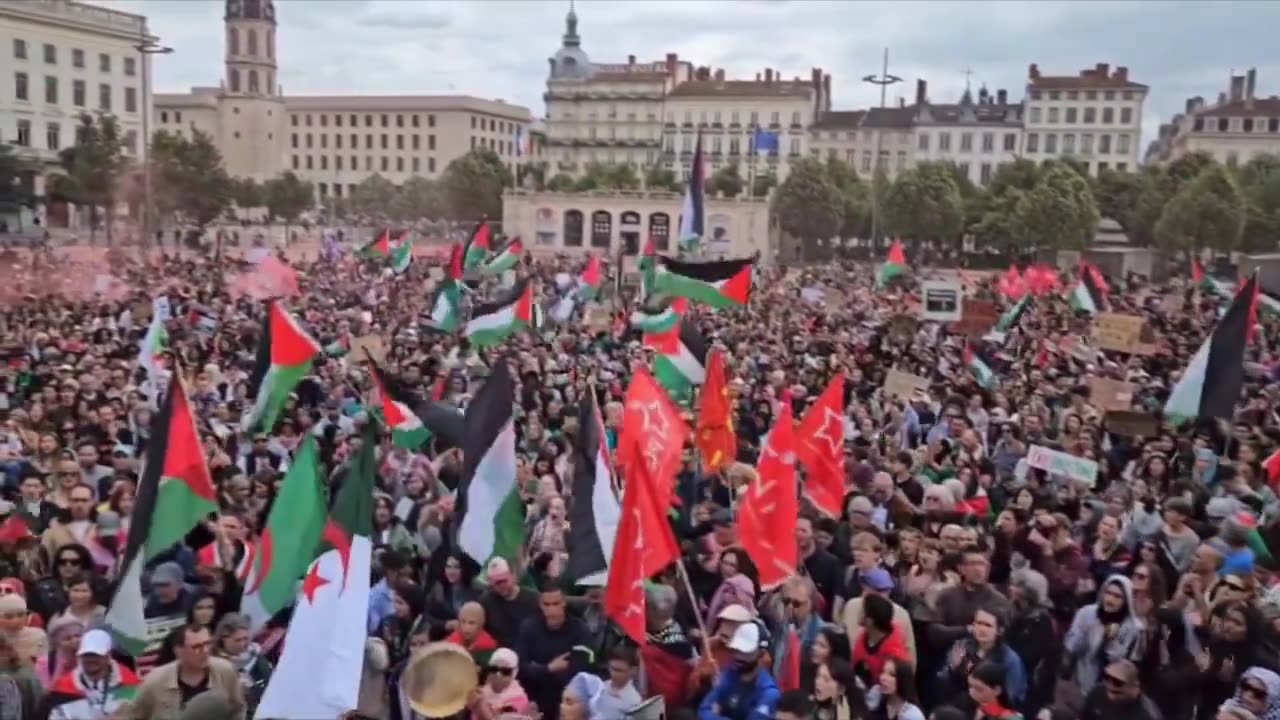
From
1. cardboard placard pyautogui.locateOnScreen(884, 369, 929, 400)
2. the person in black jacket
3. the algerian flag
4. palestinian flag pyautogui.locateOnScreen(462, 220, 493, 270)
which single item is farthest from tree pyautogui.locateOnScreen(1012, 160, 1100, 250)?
the algerian flag

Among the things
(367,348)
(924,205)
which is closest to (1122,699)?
(367,348)

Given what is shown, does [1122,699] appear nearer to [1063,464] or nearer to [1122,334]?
[1063,464]

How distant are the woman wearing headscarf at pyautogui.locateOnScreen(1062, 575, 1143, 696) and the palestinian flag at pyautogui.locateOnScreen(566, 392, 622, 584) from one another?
→ 8.02 ft

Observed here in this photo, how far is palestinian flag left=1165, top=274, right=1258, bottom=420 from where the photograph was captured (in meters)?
11.1

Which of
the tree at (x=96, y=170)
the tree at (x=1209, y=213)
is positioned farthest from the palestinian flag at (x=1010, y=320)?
the tree at (x=96, y=170)

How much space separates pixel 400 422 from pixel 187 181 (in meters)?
48.8

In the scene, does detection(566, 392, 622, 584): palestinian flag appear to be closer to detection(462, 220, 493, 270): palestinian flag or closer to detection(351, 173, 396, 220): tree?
detection(462, 220, 493, 270): palestinian flag

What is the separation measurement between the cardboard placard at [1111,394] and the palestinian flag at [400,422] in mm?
6986

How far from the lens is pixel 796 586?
645 cm

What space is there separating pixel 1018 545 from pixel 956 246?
2457 inches

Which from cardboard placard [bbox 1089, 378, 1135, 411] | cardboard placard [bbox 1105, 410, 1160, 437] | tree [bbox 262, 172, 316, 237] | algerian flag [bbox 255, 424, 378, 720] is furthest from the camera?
tree [bbox 262, 172, 316, 237]

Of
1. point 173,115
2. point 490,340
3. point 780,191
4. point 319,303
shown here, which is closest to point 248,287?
point 319,303

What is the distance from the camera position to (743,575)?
704 centimetres

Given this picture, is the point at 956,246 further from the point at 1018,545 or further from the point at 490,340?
the point at 1018,545
